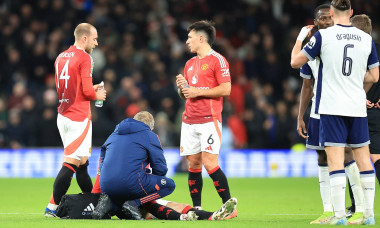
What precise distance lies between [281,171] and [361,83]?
10.4 meters

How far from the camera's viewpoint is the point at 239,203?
11.4 m

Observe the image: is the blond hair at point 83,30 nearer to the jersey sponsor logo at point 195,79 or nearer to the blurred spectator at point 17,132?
the jersey sponsor logo at point 195,79

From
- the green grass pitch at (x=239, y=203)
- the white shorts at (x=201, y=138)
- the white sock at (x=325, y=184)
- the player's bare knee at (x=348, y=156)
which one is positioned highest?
the white shorts at (x=201, y=138)

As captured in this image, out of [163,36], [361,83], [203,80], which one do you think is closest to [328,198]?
[361,83]

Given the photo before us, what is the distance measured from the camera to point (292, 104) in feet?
63.4

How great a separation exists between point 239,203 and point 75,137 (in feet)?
11.0

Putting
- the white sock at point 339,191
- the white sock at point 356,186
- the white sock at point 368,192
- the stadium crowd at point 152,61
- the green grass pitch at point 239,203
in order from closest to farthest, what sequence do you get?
the white sock at point 339,191 < the white sock at point 368,192 < the white sock at point 356,186 < the green grass pitch at point 239,203 < the stadium crowd at point 152,61

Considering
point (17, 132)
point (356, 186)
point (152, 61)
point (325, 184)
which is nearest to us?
point (356, 186)

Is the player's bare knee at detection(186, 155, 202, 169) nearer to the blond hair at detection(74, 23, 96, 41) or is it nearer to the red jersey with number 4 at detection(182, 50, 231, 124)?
the red jersey with number 4 at detection(182, 50, 231, 124)

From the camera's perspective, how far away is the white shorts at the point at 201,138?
9141 millimetres

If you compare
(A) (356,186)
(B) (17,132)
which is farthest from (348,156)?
(B) (17,132)

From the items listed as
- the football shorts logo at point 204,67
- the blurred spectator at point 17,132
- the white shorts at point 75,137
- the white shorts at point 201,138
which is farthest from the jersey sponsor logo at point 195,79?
the blurred spectator at point 17,132

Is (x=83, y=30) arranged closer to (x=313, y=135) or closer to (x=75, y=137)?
(x=75, y=137)

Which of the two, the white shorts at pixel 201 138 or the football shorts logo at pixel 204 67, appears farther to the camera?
the football shorts logo at pixel 204 67
